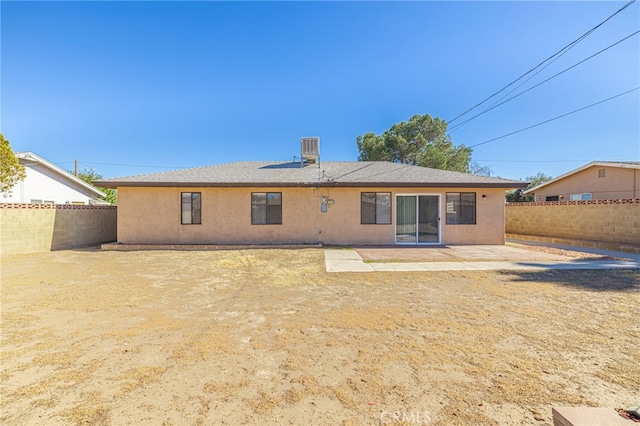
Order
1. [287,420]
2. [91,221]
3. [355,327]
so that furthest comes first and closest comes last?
1. [91,221]
2. [355,327]
3. [287,420]

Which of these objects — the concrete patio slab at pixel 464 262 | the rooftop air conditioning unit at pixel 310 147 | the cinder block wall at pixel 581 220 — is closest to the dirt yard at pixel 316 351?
the concrete patio slab at pixel 464 262

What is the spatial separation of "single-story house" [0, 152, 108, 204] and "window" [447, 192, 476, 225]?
2092 centimetres

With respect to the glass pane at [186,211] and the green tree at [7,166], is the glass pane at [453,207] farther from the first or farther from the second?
the green tree at [7,166]

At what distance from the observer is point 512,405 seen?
7.59ft

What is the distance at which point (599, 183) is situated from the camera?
16.2 meters

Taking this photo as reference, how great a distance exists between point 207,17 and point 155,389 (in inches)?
526

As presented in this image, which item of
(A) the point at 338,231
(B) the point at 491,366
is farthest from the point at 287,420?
(A) the point at 338,231

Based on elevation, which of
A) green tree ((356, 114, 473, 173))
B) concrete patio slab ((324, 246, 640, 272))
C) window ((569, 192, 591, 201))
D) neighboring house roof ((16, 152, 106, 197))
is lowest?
concrete patio slab ((324, 246, 640, 272))

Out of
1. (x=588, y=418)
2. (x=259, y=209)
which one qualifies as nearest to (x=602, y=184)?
(x=259, y=209)

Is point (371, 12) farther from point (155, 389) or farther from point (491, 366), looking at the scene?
point (155, 389)

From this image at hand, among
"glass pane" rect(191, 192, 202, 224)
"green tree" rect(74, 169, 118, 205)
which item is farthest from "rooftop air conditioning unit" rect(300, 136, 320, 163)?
"green tree" rect(74, 169, 118, 205)

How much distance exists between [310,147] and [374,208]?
4932 millimetres

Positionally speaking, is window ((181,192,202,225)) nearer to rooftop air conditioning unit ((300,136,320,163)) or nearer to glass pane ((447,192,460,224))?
rooftop air conditioning unit ((300,136,320,163))

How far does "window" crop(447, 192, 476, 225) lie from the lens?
12211 mm
